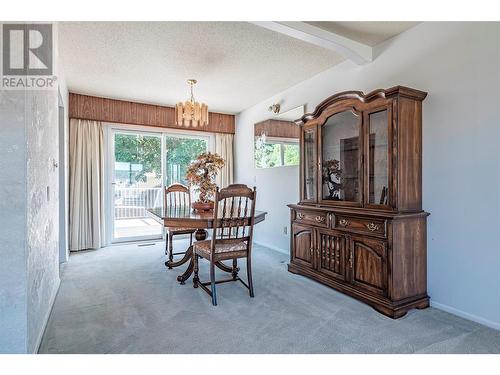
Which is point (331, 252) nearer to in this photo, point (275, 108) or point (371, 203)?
point (371, 203)

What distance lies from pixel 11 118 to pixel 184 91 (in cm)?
295

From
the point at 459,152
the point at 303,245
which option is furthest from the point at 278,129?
the point at 459,152

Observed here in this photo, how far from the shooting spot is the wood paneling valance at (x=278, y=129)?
395 cm

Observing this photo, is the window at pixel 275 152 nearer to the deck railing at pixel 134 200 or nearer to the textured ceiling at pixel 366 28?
the textured ceiling at pixel 366 28

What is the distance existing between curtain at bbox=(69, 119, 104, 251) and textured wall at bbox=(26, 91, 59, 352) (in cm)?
209

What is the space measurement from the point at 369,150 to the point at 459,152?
64 centimetres

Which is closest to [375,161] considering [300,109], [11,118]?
[300,109]

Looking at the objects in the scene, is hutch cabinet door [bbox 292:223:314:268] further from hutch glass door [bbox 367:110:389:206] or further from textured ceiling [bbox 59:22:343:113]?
textured ceiling [bbox 59:22:343:113]

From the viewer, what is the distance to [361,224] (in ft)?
8.07

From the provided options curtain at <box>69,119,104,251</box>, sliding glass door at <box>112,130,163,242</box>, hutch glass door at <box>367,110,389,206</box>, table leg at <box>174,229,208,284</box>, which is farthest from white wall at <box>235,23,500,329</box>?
curtain at <box>69,119,104,251</box>

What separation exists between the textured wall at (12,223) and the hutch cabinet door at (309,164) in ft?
8.12

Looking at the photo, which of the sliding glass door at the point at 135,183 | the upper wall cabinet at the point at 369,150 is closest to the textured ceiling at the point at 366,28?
the upper wall cabinet at the point at 369,150

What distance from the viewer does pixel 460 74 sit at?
7.21ft
